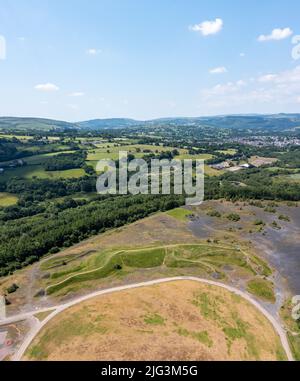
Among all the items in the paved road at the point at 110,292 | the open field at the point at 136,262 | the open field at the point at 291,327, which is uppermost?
the open field at the point at 136,262

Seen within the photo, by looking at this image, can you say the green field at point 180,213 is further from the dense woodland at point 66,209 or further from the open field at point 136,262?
the open field at point 136,262

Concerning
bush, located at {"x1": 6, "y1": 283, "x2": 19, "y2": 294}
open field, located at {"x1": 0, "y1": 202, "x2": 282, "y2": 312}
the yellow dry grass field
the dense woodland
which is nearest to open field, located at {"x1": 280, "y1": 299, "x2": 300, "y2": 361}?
the yellow dry grass field

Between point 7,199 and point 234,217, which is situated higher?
point 234,217

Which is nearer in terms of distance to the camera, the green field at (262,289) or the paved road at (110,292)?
the paved road at (110,292)

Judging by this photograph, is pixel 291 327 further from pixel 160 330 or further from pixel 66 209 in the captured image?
pixel 66 209

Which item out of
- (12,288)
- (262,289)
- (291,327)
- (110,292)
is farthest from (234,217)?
(12,288)

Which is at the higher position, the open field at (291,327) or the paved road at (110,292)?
the paved road at (110,292)

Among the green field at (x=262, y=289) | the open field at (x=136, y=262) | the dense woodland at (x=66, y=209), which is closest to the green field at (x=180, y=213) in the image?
the dense woodland at (x=66, y=209)
